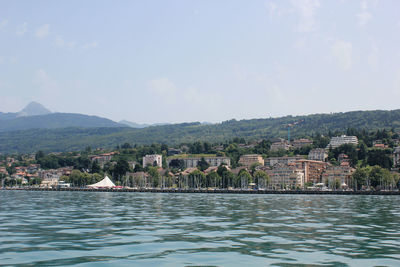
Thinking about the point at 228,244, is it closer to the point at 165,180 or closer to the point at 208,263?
the point at 208,263

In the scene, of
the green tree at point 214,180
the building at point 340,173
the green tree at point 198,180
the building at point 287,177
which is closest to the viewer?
the green tree at point 214,180

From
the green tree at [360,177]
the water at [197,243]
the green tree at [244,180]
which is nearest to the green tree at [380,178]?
the green tree at [360,177]

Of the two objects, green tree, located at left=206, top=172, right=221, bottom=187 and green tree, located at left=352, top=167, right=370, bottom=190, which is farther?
green tree, located at left=206, top=172, right=221, bottom=187

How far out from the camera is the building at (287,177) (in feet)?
632

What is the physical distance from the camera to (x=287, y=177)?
194m

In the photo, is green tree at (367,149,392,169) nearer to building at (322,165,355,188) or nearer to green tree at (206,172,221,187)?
building at (322,165,355,188)

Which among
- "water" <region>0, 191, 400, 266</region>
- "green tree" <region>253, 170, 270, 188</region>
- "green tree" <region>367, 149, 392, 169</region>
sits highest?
"green tree" <region>367, 149, 392, 169</region>

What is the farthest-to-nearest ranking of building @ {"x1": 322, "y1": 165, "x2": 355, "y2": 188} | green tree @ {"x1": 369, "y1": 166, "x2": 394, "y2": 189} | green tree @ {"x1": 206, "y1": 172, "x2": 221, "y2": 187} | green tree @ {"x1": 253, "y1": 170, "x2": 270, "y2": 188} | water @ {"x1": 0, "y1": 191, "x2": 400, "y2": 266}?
building @ {"x1": 322, "y1": 165, "x2": 355, "y2": 188} → green tree @ {"x1": 206, "y1": 172, "x2": 221, "y2": 187} → green tree @ {"x1": 253, "y1": 170, "x2": 270, "y2": 188} → green tree @ {"x1": 369, "y1": 166, "x2": 394, "y2": 189} → water @ {"x1": 0, "y1": 191, "x2": 400, "y2": 266}

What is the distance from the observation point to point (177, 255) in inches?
804

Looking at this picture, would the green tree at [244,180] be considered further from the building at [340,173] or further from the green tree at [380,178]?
the green tree at [380,178]

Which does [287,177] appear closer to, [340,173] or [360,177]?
[340,173]

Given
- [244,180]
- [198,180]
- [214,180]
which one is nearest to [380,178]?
[244,180]

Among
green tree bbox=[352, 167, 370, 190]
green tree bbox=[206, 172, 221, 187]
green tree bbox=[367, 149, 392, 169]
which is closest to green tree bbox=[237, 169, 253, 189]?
green tree bbox=[206, 172, 221, 187]

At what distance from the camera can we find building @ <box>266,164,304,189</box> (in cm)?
19252
